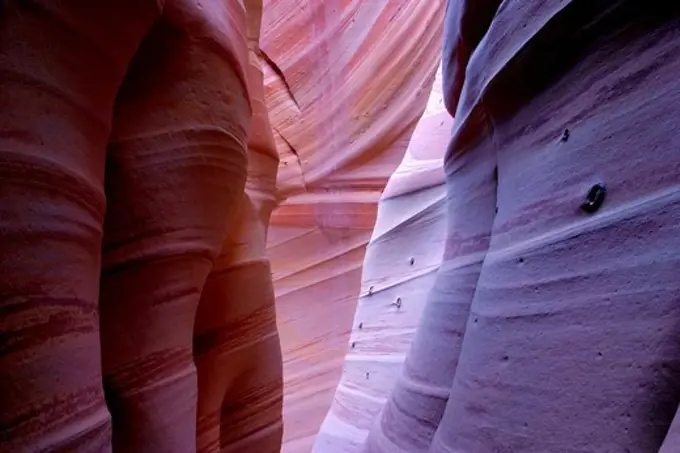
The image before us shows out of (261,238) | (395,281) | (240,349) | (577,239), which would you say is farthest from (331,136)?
(577,239)

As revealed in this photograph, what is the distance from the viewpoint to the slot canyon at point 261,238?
0.69m

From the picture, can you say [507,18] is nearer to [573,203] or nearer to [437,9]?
[573,203]

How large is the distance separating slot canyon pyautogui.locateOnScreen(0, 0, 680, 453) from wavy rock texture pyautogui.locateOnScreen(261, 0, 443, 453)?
1.62 m

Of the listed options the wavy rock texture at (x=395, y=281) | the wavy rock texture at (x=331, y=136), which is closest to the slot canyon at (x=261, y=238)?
the wavy rock texture at (x=395, y=281)

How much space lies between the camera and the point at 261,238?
1.59 meters

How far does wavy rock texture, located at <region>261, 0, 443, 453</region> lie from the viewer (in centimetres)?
325

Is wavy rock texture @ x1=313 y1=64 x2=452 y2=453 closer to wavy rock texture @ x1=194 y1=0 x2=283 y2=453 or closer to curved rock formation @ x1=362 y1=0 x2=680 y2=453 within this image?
wavy rock texture @ x1=194 y1=0 x2=283 y2=453

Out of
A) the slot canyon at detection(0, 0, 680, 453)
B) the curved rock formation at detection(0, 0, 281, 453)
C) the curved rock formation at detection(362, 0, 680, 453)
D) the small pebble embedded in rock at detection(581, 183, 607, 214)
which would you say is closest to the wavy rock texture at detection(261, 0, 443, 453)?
the slot canyon at detection(0, 0, 680, 453)

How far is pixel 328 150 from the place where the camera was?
3.31 metres

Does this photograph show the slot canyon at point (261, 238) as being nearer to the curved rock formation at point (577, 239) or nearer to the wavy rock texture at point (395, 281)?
the curved rock formation at point (577, 239)

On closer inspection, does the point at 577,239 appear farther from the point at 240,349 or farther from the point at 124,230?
the point at 240,349

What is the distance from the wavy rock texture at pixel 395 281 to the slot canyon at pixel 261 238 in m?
0.58

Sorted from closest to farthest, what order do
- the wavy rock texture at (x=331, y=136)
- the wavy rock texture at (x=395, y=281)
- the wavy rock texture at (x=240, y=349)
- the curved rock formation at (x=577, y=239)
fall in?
the curved rock formation at (x=577, y=239), the wavy rock texture at (x=240, y=349), the wavy rock texture at (x=395, y=281), the wavy rock texture at (x=331, y=136)

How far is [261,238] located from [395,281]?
0.71 m
